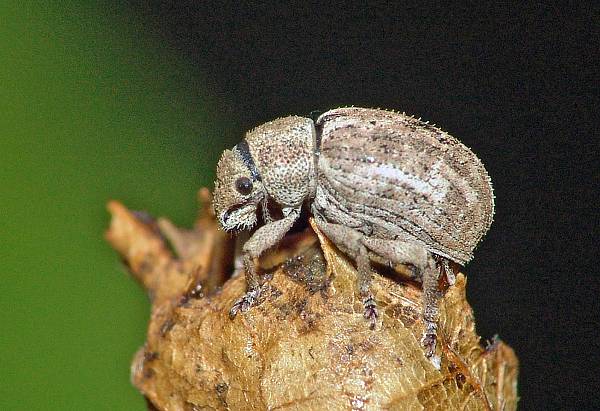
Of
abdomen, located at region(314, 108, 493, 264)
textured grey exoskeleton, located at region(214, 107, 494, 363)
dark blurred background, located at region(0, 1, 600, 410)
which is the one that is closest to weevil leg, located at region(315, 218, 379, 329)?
textured grey exoskeleton, located at region(214, 107, 494, 363)

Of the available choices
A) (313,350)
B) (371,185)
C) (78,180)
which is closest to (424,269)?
(371,185)

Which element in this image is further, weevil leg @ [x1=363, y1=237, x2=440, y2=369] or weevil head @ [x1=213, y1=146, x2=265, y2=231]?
weevil head @ [x1=213, y1=146, x2=265, y2=231]

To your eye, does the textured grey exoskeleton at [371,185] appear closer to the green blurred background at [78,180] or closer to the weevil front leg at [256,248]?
the weevil front leg at [256,248]

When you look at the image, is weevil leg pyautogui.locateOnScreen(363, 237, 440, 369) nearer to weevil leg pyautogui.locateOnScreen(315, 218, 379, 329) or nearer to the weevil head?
weevil leg pyautogui.locateOnScreen(315, 218, 379, 329)

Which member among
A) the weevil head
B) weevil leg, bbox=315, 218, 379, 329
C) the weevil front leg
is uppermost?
the weevil head

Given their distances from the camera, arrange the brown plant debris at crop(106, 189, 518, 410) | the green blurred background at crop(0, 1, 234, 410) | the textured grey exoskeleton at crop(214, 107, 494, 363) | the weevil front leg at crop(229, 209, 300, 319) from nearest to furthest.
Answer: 1. the brown plant debris at crop(106, 189, 518, 410)
2. the weevil front leg at crop(229, 209, 300, 319)
3. the textured grey exoskeleton at crop(214, 107, 494, 363)
4. the green blurred background at crop(0, 1, 234, 410)

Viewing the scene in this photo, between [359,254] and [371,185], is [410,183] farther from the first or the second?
[359,254]
